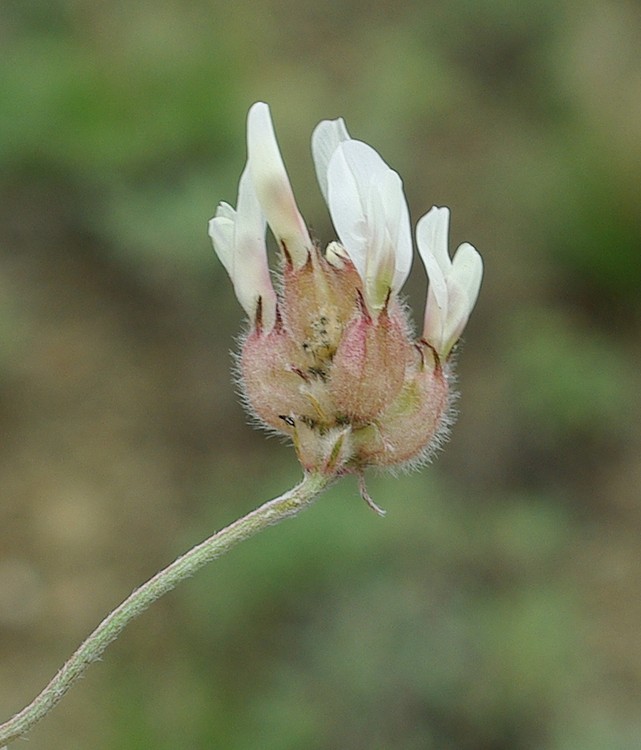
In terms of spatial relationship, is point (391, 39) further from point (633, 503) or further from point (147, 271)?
point (633, 503)

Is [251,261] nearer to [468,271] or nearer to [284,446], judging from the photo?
[468,271]

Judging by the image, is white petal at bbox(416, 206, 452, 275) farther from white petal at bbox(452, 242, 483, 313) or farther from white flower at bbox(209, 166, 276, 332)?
white flower at bbox(209, 166, 276, 332)

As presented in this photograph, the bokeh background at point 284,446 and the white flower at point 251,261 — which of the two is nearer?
the white flower at point 251,261

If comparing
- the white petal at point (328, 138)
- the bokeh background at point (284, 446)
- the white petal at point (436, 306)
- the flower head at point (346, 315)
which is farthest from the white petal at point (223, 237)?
the bokeh background at point (284, 446)

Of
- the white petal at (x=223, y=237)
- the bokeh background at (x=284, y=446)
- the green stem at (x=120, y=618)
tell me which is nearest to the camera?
the green stem at (x=120, y=618)

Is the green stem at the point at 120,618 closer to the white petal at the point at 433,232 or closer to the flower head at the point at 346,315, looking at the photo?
the flower head at the point at 346,315

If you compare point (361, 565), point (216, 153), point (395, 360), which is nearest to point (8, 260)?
point (216, 153)

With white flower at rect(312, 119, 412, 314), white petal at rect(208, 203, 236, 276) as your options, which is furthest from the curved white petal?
white petal at rect(208, 203, 236, 276)
